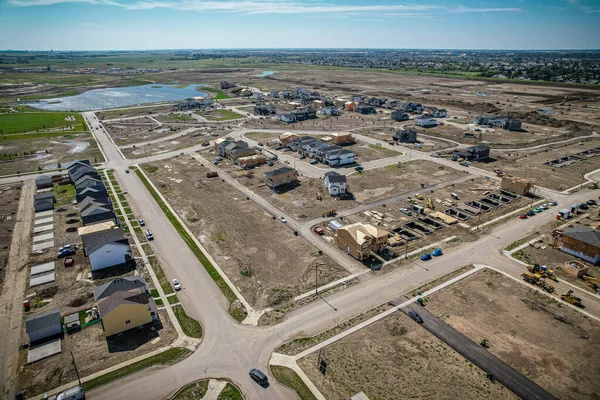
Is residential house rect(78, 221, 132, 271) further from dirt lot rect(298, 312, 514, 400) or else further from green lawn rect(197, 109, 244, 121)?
green lawn rect(197, 109, 244, 121)

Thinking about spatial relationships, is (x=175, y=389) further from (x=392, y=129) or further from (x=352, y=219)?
(x=392, y=129)

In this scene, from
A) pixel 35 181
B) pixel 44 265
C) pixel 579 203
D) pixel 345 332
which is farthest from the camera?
pixel 35 181

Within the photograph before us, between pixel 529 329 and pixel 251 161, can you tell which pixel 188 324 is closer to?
pixel 529 329

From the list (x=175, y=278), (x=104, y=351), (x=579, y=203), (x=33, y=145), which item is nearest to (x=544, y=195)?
A: (x=579, y=203)

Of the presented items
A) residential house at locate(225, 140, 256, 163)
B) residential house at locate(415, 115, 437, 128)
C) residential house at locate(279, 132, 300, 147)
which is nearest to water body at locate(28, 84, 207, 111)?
residential house at locate(225, 140, 256, 163)

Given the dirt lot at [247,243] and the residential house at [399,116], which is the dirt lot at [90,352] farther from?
the residential house at [399,116]

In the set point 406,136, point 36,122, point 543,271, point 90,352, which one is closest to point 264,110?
point 406,136
